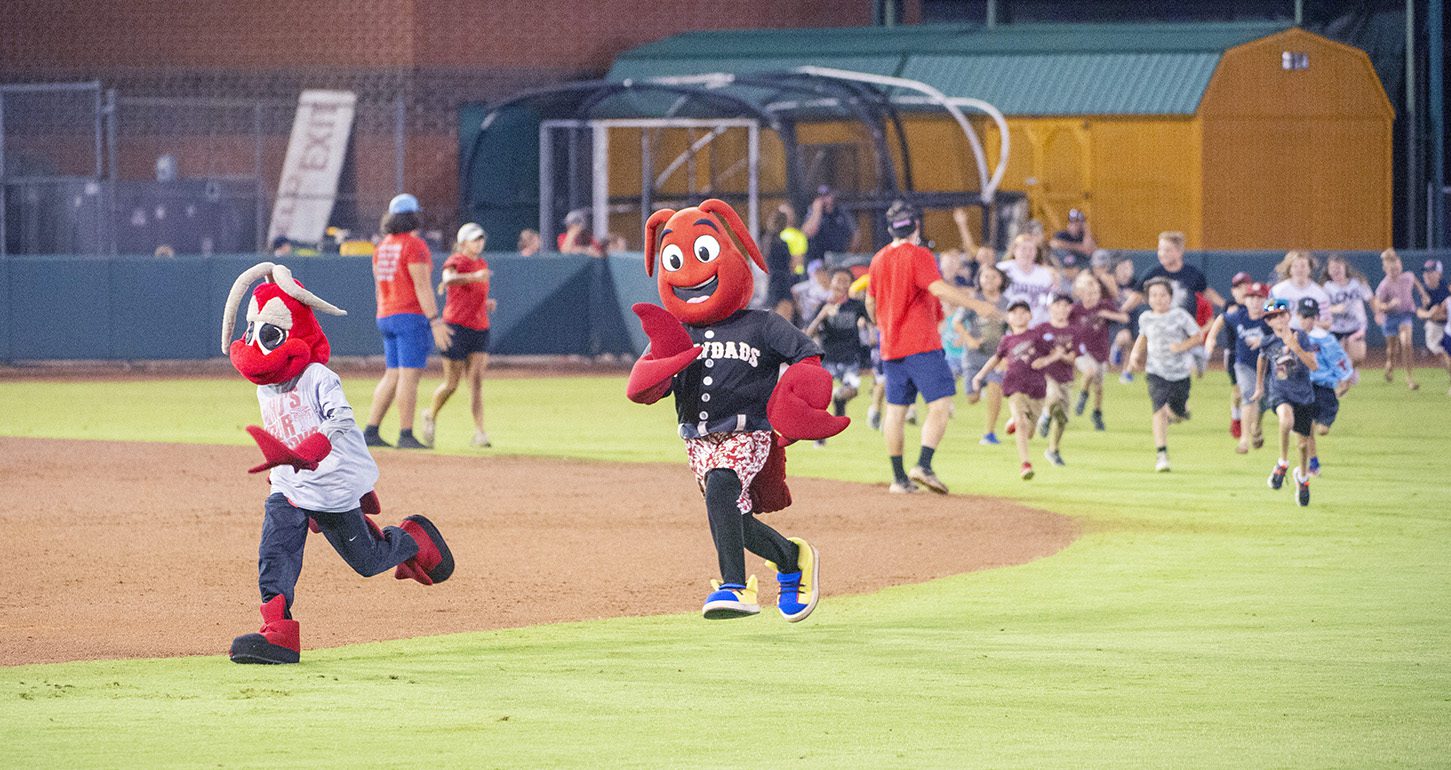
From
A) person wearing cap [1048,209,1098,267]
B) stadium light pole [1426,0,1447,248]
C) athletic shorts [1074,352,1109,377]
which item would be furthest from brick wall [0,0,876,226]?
athletic shorts [1074,352,1109,377]

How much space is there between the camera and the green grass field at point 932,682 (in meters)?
7.26

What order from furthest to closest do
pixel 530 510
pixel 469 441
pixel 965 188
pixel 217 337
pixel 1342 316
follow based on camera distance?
pixel 965 188, pixel 217 337, pixel 1342 316, pixel 469 441, pixel 530 510

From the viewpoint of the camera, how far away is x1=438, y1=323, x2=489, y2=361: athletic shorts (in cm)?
1789

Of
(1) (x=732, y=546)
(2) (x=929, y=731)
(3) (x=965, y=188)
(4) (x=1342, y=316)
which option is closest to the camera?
(2) (x=929, y=731)

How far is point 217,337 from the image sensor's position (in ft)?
93.3

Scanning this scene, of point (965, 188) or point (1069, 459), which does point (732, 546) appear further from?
point (965, 188)

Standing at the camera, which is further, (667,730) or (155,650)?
(155,650)

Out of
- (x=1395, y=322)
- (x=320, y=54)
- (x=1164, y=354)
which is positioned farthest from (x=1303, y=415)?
(x=320, y=54)

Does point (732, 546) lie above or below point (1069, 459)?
above

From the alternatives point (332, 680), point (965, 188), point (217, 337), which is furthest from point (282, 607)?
point (965, 188)

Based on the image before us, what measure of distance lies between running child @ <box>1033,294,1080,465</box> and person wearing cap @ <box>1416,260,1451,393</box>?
955cm

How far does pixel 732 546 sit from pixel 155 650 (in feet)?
8.36

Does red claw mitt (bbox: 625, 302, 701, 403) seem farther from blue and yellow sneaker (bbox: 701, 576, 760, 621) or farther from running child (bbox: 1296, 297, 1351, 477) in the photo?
running child (bbox: 1296, 297, 1351, 477)

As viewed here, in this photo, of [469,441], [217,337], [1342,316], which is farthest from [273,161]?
[1342,316]
